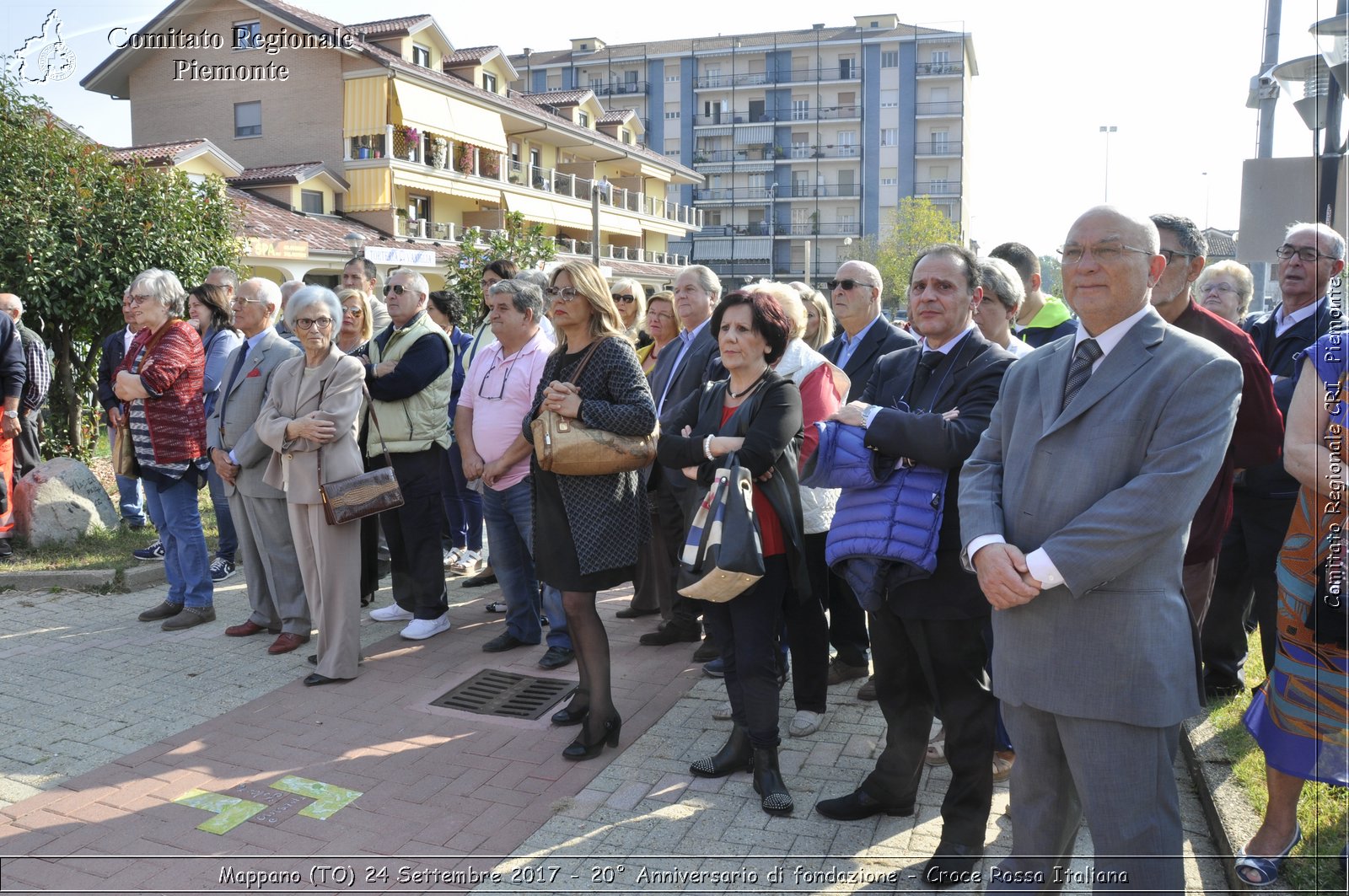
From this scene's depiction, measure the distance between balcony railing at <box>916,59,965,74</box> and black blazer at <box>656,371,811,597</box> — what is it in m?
74.4

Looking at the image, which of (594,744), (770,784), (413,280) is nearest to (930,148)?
(413,280)

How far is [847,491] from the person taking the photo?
369 centimetres

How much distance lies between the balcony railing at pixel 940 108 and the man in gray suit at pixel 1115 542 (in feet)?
244

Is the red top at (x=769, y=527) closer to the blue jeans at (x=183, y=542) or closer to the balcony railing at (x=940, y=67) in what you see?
the blue jeans at (x=183, y=542)

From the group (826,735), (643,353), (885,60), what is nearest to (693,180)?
(885,60)

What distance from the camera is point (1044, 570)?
102 inches

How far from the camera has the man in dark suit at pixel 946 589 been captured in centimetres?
340

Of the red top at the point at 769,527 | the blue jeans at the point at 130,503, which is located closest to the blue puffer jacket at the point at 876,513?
the red top at the point at 769,527

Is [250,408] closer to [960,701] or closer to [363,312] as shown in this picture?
[363,312]

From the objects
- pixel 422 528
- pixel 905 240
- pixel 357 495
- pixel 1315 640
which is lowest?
pixel 422 528

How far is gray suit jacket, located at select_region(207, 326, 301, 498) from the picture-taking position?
616cm

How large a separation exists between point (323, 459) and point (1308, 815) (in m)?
4.90

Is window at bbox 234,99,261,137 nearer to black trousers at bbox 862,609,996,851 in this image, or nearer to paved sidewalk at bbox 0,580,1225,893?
paved sidewalk at bbox 0,580,1225,893

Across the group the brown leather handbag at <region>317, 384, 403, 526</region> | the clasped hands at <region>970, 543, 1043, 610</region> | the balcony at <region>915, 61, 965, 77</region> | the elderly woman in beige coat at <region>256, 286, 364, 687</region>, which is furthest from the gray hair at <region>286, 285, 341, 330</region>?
the balcony at <region>915, 61, 965, 77</region>
